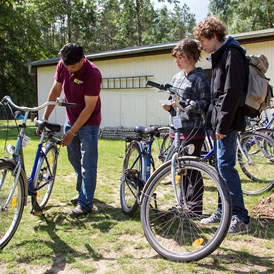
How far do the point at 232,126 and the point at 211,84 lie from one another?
458mm

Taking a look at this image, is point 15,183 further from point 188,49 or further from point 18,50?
point 18,50

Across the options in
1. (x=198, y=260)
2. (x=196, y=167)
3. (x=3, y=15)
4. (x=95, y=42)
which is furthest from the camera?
(x=95, y=42)

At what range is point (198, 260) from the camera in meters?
2.57

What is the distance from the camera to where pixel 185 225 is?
3.36 meters

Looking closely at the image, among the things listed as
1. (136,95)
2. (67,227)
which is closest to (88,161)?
(67,227)

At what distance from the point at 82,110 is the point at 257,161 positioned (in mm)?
2519

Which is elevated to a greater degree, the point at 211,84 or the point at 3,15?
the point at 3,15

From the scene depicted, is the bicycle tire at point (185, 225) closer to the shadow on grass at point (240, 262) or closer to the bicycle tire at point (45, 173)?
the shadow on grass at point (240, 262)

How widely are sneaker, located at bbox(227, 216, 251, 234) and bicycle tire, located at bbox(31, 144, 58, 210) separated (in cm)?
191

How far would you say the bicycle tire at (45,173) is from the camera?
11.5 ft

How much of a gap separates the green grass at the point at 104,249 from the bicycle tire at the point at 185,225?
0.11m

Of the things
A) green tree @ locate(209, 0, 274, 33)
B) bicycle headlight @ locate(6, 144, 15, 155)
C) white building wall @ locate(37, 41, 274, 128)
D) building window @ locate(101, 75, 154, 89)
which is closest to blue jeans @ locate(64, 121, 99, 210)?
bicycle headlight @ locate(6, 144, 15, 155)

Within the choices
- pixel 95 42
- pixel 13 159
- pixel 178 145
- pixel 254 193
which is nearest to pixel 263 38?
pixel 254 193

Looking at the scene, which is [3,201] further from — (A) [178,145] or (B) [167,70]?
(B) [167,70]
